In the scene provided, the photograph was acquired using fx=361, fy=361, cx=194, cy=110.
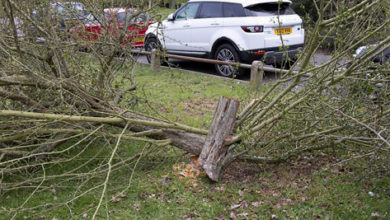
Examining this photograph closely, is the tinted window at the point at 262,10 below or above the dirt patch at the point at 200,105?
above

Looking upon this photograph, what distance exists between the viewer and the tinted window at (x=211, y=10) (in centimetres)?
902

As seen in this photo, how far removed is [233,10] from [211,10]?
0.84 meters

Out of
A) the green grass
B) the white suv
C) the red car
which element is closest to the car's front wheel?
the white suv

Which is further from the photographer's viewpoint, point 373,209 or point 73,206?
point 73,206

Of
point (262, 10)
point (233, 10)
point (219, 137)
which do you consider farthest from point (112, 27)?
point (262, 10)

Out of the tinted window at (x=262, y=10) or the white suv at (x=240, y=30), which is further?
the tinted window at (x=262, y=10)

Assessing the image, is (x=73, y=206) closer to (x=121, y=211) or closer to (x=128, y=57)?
(x=121, y=211)

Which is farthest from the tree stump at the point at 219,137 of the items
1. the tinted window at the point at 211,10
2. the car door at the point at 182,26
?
the car door at the point at 182,26

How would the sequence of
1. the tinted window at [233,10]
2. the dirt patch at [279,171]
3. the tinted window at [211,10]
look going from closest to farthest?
the dirt patch at [279,171] < the tinted window at [233,10] < the tinted window at [211,10]

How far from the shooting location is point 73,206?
3795 mm

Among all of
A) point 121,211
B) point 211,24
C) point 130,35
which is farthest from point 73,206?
point 211,24

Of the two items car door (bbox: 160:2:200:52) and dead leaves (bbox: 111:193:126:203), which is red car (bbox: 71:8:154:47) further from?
car door (bbox: 160:2:200:52)

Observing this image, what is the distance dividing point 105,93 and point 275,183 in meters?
2.56

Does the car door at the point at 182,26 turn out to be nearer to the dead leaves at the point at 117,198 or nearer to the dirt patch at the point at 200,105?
the dirt patch at the point at 200,105
